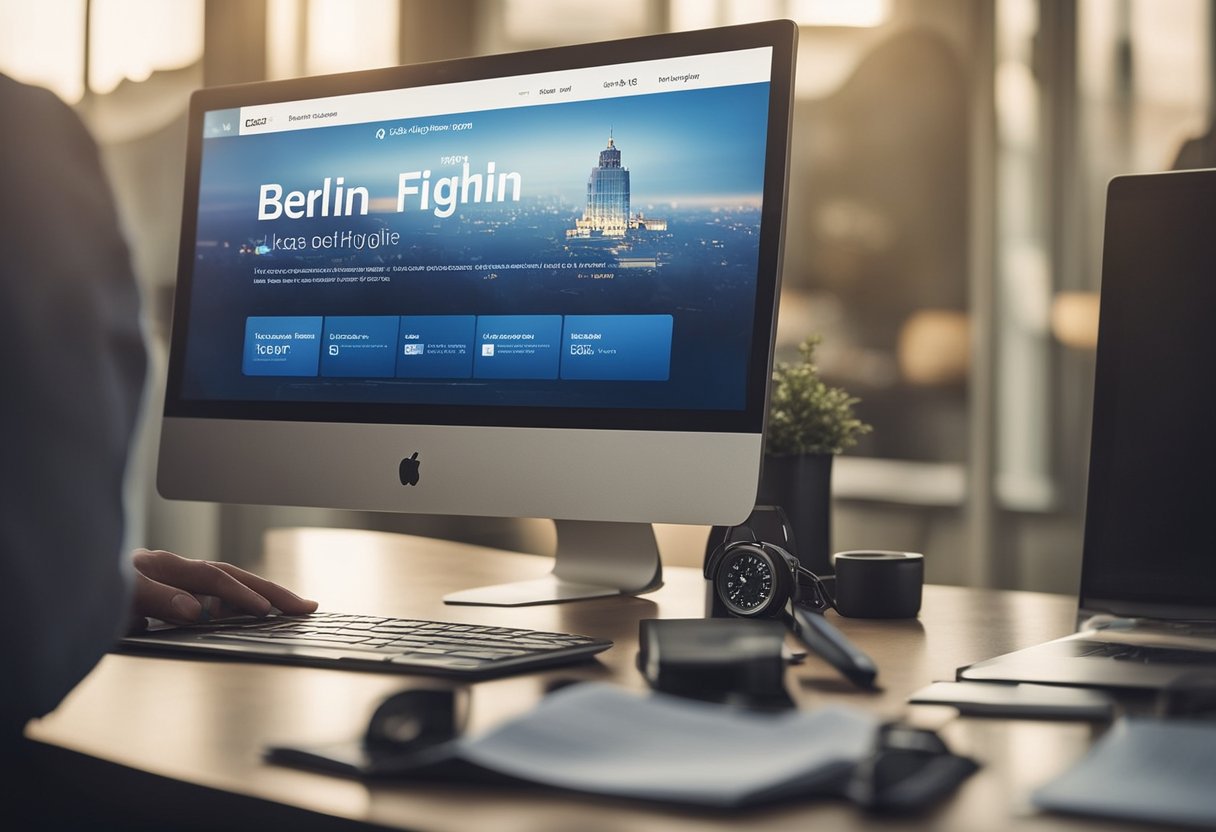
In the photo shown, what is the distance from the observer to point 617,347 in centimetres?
120

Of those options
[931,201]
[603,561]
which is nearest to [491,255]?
[603,561]

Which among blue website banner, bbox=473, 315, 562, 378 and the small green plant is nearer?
blue website banner, bbox=473, 315, 562, 378

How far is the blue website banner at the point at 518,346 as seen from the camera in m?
1.22

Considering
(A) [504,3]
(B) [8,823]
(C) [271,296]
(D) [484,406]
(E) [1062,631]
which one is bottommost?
(B) [8,823]

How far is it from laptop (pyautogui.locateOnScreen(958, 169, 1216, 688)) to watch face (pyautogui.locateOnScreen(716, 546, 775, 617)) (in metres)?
0.26

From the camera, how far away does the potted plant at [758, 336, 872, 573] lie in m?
1.38

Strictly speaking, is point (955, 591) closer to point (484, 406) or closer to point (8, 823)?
point (484, 406)

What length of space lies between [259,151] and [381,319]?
0.29 metres

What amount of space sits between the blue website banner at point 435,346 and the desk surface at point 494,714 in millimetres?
238

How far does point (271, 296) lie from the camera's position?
1.38 meters

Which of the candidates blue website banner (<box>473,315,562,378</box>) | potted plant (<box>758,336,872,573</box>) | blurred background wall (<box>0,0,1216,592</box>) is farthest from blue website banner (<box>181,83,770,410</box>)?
blurred background wall (<box>0,0,1216,592</box>)

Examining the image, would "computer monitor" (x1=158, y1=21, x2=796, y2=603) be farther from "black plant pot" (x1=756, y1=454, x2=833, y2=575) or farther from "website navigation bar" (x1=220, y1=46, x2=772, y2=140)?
"black plant pot" (x1=756, y1=454, x2=833, y2=575)

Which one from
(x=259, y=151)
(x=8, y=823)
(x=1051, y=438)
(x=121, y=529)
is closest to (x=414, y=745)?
(x=121, y=529)

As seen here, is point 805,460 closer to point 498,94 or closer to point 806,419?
point 806,419
